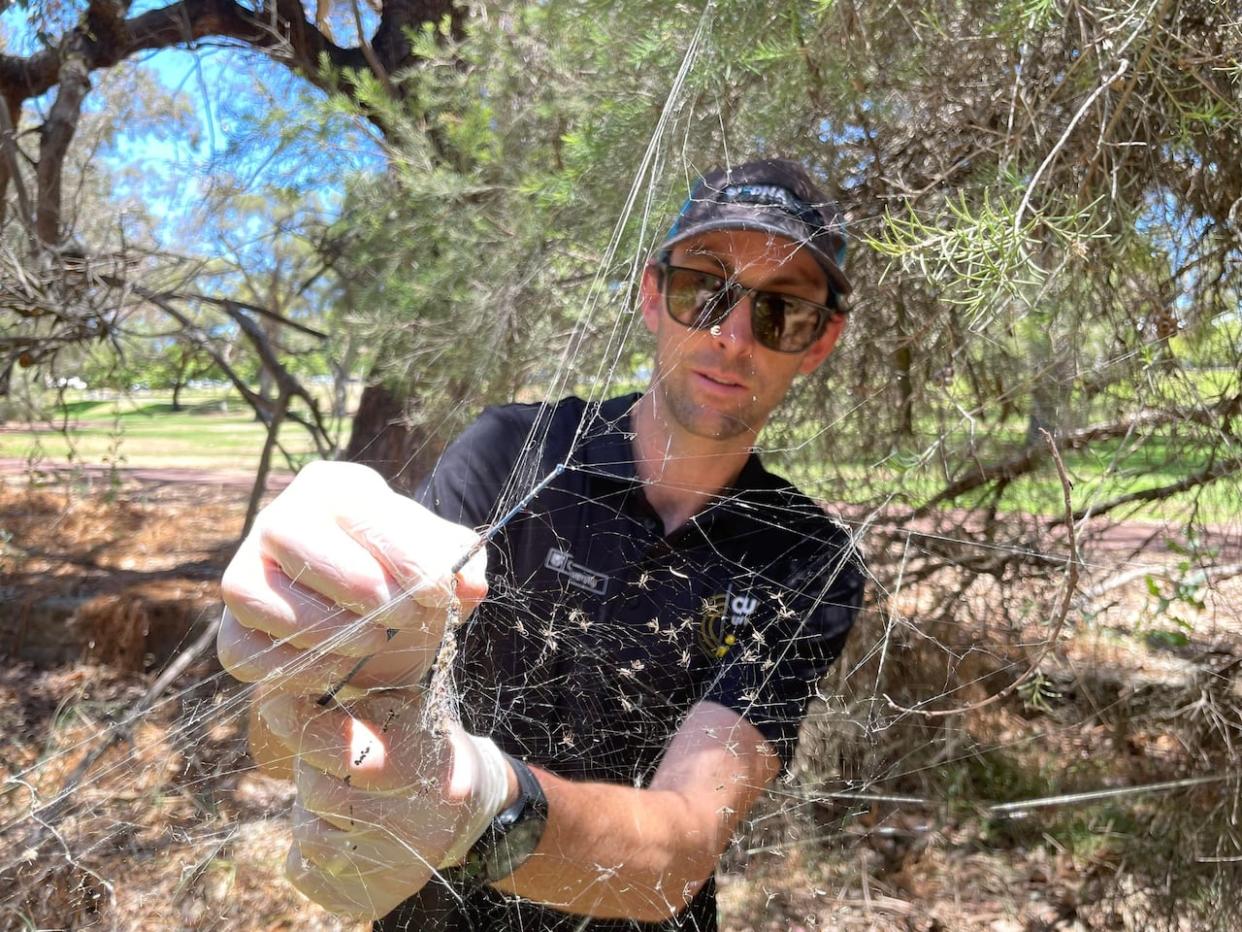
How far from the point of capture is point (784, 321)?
1044 mm

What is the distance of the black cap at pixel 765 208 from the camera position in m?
1.02

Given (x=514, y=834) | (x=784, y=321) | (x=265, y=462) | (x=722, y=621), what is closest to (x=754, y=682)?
(x=722, y=621)

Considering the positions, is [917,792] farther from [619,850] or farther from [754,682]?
[619,850]

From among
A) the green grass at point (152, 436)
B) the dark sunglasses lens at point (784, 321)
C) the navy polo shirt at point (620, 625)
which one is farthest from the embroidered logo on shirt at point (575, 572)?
the green grass at point (152, 436)

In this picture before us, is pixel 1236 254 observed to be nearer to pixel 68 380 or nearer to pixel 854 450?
pixel 854 450

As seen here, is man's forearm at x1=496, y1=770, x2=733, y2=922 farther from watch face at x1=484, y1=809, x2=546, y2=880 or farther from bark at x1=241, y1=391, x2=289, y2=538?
bark at x1=241, y1=391, x2=289, y2=538

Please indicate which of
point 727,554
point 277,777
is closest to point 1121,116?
point 727,554

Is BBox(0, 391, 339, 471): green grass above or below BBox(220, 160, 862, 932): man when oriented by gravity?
below

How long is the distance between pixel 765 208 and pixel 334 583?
71 centimetres

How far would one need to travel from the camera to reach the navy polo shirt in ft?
2.98

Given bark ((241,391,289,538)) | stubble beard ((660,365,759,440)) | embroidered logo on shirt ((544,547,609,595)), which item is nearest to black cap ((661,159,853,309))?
stubble beard ((660,365,759,440))

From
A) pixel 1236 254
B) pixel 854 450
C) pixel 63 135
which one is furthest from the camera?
pixel 63 135

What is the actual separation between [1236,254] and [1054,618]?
25.7 inches

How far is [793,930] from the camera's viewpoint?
1038 millimetres
